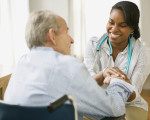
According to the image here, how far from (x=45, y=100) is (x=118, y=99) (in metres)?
0.37

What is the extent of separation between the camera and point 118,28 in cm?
170

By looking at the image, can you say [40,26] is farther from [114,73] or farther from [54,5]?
[54,5]

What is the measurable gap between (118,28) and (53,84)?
0.93m

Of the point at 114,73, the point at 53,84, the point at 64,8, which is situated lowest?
the point at 114,73

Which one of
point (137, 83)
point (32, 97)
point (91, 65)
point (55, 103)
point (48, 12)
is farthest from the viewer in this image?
point (91, 65)

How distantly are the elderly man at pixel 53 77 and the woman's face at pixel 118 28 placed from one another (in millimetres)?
659

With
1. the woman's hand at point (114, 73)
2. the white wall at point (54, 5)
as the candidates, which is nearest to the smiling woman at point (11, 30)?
the white wall at point (54, 5)

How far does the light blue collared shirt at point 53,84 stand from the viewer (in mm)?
940

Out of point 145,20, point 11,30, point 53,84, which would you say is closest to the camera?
point 53,84

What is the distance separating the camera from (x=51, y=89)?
37.0 inches

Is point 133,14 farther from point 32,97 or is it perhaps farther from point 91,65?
point 32,97

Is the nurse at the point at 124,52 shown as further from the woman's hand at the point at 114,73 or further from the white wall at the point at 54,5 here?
the white wall at the point at 54,5

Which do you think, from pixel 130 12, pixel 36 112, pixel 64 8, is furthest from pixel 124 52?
pixel 64 8

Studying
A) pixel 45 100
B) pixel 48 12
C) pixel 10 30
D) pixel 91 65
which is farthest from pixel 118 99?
pixel 10 30
